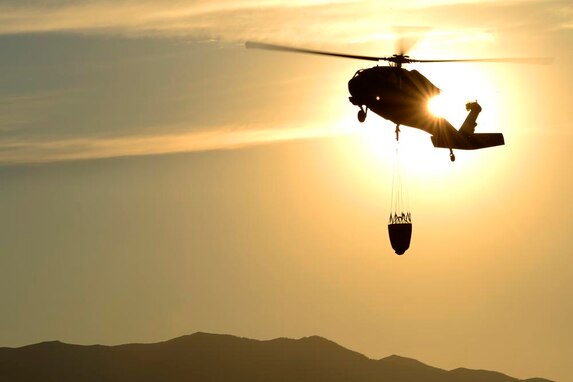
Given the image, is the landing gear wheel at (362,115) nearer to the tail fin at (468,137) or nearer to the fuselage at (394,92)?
the fuselage at (394,92)

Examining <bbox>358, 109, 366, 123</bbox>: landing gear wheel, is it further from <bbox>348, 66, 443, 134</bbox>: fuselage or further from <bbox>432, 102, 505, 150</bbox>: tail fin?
<bbox>432, 102, 505, 150</bbox>: tail fin

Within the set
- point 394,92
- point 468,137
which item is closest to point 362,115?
point 394,92

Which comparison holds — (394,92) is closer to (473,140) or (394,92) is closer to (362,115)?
(362,115)

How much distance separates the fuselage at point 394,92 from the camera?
134 metres

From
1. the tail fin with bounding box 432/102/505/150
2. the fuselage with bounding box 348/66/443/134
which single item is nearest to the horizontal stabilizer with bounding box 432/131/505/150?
the tail fin with bounding box 432/102/505/150

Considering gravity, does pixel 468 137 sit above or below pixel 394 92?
above

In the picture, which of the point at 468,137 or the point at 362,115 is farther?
the point at 468,137

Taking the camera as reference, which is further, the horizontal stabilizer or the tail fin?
the horizontal stabilizer

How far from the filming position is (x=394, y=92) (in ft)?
440

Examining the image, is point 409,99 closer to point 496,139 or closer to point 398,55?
point 398,55

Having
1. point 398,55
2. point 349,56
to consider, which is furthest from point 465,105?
point 349,56

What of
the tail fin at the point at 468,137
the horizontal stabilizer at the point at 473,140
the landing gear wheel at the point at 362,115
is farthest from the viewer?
the horizontal stabilizer at the point at 473,140

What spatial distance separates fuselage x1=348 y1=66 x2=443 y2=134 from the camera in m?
134

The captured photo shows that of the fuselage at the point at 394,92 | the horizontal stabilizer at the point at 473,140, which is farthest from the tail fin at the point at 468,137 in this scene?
the fuselage at the point at 394,92
